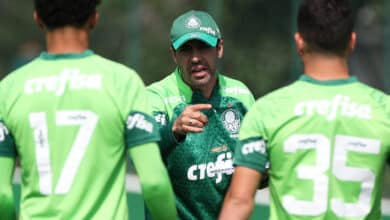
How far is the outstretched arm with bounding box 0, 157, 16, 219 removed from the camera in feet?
17.2

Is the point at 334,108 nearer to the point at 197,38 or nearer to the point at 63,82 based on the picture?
the point at 63,82

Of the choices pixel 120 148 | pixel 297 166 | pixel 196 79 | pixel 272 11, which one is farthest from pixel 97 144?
pixel 272 11

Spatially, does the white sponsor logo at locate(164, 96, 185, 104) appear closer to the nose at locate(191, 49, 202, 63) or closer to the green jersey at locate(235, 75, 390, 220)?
the nose at locate(191, 49, 202, 63)

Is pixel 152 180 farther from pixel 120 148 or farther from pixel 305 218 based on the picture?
pixel 305 218

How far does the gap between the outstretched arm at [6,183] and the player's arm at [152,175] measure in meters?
0.54

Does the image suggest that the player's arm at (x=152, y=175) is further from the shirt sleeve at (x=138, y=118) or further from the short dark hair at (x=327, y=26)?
the short dark hair at (x=327, y=26)

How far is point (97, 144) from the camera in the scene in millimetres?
5102

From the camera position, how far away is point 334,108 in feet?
16.7

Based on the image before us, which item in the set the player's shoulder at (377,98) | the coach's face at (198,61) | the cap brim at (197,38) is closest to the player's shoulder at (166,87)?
the coach's face at (198,61)

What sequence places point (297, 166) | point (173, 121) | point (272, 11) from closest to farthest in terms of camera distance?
point (297, 166)
point (173, 121)
point (272, 11)

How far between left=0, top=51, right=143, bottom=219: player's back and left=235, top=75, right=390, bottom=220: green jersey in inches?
22.0

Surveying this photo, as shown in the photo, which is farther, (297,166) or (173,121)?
(173,121)

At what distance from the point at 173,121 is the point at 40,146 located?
1.58 m

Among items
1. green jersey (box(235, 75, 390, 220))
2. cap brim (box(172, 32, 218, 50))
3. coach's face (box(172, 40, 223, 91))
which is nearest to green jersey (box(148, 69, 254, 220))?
coach's face (box(172, 40, 223, 91))
